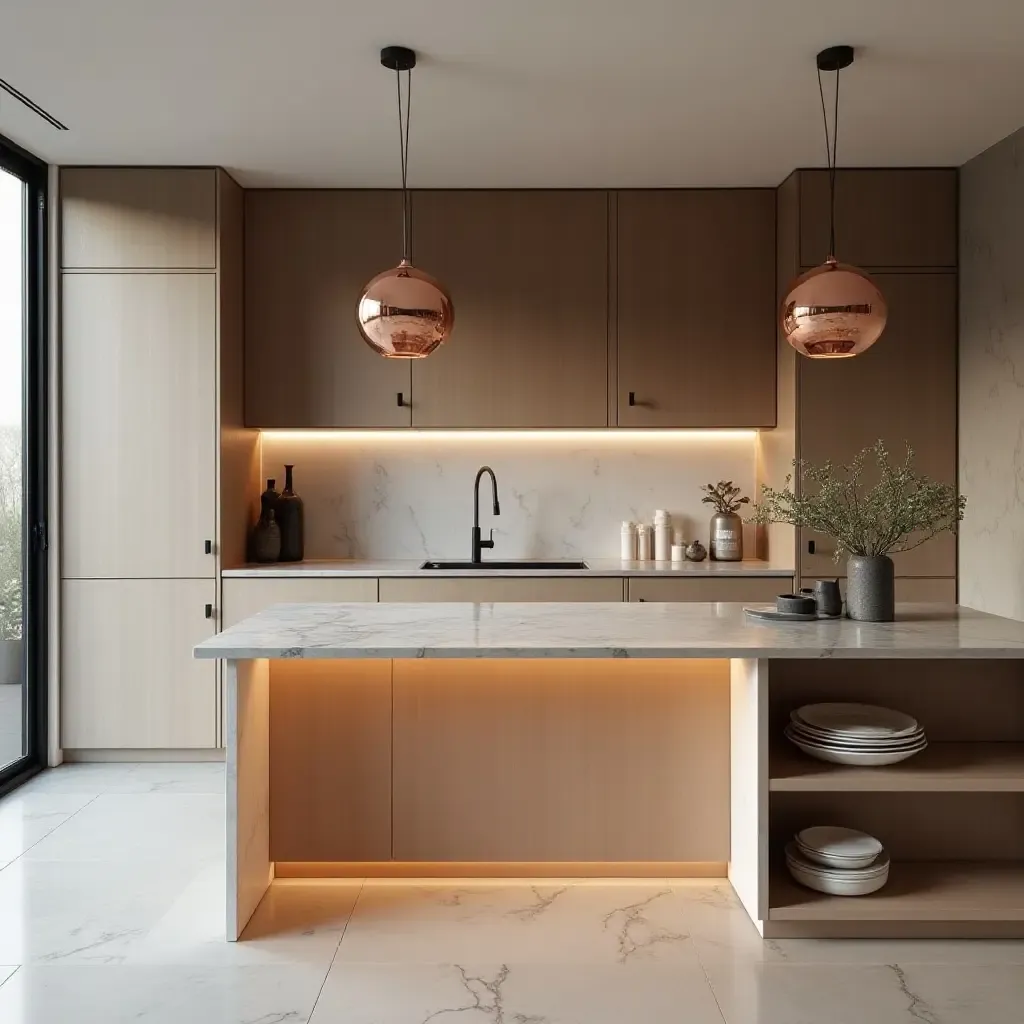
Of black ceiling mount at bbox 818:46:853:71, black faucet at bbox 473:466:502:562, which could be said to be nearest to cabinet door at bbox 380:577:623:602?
black faucet at bbox 473:466:502:562

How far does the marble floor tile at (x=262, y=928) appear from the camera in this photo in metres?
2.42

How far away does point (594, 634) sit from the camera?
2.52 metres

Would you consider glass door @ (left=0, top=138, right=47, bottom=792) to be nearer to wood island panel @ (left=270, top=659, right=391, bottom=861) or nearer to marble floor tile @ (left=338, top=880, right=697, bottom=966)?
wood island panel @ (left=270, top=659, right=391, bottom=861)

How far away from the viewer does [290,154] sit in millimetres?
4027

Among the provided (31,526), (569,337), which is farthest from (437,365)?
(31,526)

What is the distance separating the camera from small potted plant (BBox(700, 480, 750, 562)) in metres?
4.64

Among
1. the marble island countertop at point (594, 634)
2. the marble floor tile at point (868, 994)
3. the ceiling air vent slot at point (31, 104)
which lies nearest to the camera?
the marble floor tile at point (868, 994)

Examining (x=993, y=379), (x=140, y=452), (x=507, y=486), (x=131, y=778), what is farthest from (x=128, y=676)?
(x=993, y=379)

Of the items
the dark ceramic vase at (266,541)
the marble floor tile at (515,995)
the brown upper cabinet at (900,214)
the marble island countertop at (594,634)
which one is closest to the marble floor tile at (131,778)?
the dark ceramic vase at (266,541)

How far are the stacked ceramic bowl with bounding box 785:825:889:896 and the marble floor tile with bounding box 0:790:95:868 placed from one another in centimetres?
239

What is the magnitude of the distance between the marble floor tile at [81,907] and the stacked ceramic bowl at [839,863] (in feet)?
5.62

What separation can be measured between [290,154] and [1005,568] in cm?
328

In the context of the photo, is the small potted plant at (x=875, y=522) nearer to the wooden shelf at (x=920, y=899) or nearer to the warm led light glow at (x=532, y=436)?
the wooden shelf at (x=920, y=899)

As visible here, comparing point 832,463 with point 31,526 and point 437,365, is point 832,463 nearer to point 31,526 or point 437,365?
point 437,365
